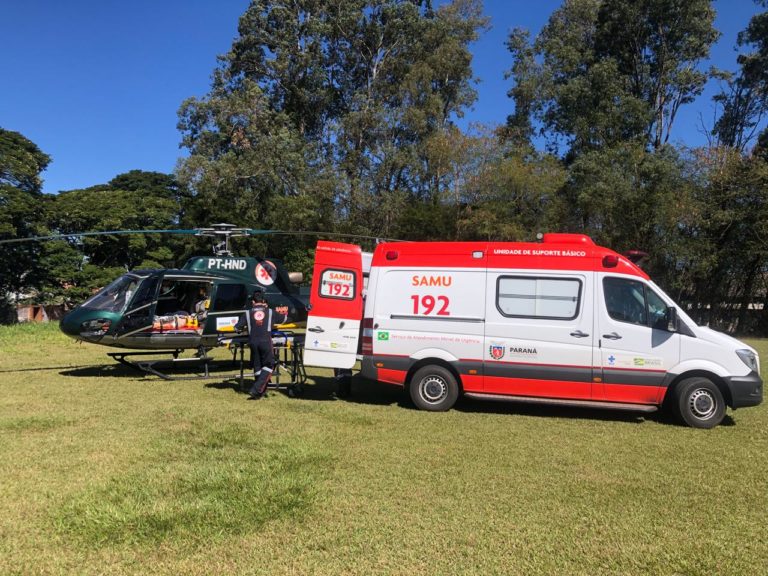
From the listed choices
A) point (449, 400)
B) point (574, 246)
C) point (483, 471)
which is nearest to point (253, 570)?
point (483, 471)

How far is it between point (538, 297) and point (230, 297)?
667cm

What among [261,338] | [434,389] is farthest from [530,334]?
[261,338]

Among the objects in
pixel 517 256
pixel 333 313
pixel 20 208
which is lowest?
pixel 333 313

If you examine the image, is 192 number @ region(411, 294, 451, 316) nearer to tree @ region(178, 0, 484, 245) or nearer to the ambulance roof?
the ambulance roof

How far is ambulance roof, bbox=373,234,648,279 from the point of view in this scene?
754 cm

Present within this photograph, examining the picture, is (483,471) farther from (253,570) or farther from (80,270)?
(80,270)

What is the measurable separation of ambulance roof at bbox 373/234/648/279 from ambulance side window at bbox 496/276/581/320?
0.68 feet

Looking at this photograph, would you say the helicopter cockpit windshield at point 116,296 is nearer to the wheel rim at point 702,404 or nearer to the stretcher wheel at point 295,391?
the stretcher wheel at point 295,391

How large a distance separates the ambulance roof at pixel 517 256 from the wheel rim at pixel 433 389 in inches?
67.8

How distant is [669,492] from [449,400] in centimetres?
343

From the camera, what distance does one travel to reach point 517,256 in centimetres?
780

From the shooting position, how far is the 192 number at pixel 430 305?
7891 mm

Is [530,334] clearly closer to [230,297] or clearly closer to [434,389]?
[434,389]

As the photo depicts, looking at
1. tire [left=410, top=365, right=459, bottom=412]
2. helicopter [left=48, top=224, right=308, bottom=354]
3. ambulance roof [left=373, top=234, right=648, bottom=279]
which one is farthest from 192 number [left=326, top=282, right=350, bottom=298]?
helicopter [left=48, top=224, right=308, bottom=354]
